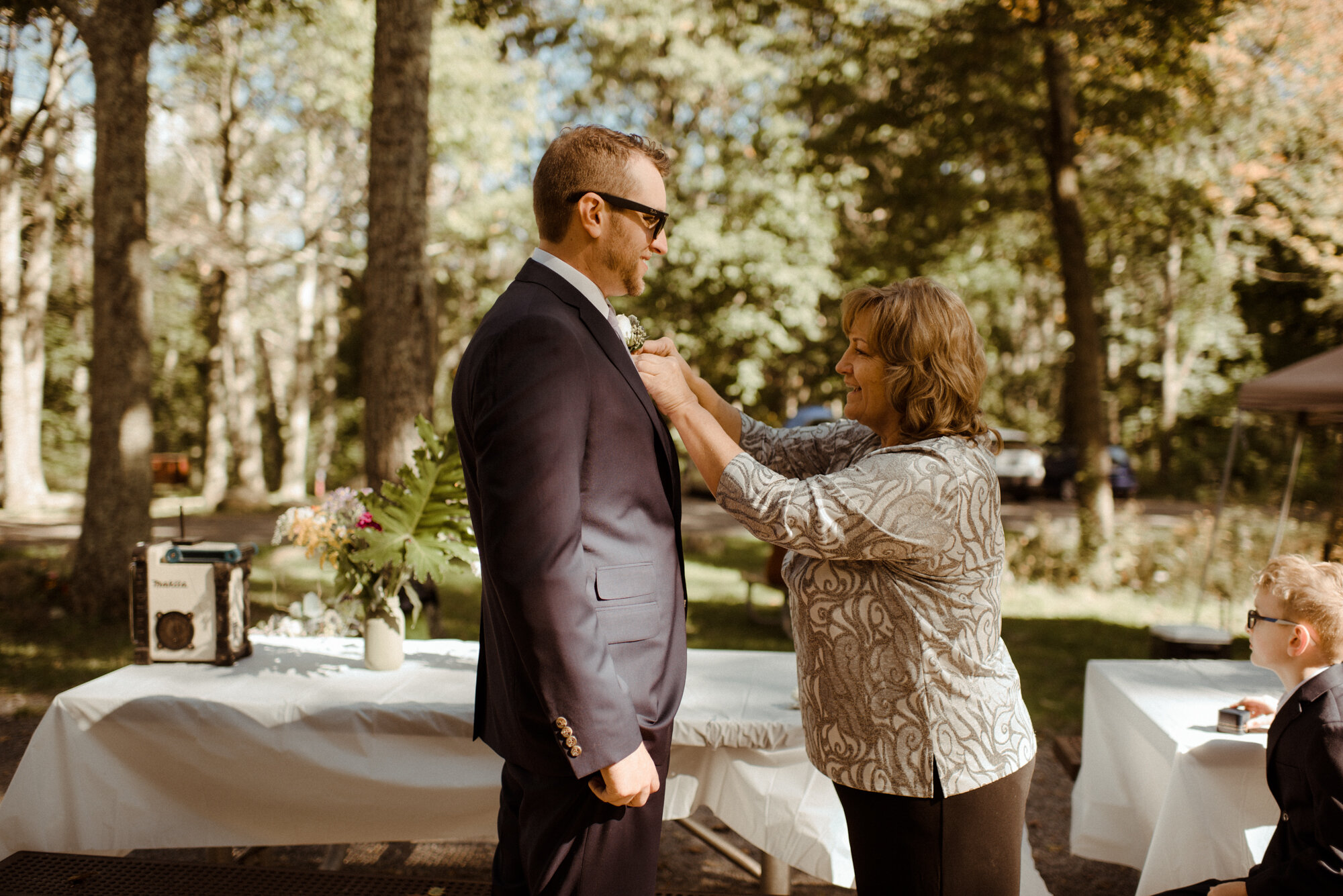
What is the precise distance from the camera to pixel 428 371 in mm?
5496

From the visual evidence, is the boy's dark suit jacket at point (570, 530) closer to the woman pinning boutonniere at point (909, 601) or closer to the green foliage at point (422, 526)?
the woman pinning boutonniere at point (909, 601)

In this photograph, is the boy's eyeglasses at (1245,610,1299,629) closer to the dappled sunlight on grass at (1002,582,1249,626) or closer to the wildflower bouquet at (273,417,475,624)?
the wildflower bouquet at (273,417,475,624)

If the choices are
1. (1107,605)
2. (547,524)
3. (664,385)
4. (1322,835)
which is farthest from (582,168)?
(1107,605)

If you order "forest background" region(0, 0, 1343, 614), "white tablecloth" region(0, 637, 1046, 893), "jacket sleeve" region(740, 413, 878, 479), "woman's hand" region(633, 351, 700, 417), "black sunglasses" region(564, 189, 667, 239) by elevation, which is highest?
"forest background" region(0, 0, 1343, 614)

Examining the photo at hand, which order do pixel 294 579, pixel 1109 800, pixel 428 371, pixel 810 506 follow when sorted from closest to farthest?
pixel 810 506 < pixel 1109 800 < pixel 428 371 < pixel 294 579

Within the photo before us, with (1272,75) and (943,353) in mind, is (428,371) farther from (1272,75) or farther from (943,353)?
(1272,75)

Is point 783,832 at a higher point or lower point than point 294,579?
higher

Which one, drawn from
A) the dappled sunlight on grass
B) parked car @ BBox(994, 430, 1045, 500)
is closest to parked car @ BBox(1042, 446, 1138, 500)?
parked car @ BBox(994, 430, 1045, 500)

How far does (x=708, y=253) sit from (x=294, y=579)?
776cm

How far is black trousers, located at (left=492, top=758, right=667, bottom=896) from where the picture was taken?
1664 mm

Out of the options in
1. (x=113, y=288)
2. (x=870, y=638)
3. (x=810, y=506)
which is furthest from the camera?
(x=113, y=288)

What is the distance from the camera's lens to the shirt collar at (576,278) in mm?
1742

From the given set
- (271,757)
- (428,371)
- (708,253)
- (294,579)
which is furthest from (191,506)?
(271,757)

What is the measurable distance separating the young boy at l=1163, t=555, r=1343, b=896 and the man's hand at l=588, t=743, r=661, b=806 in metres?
1.48
